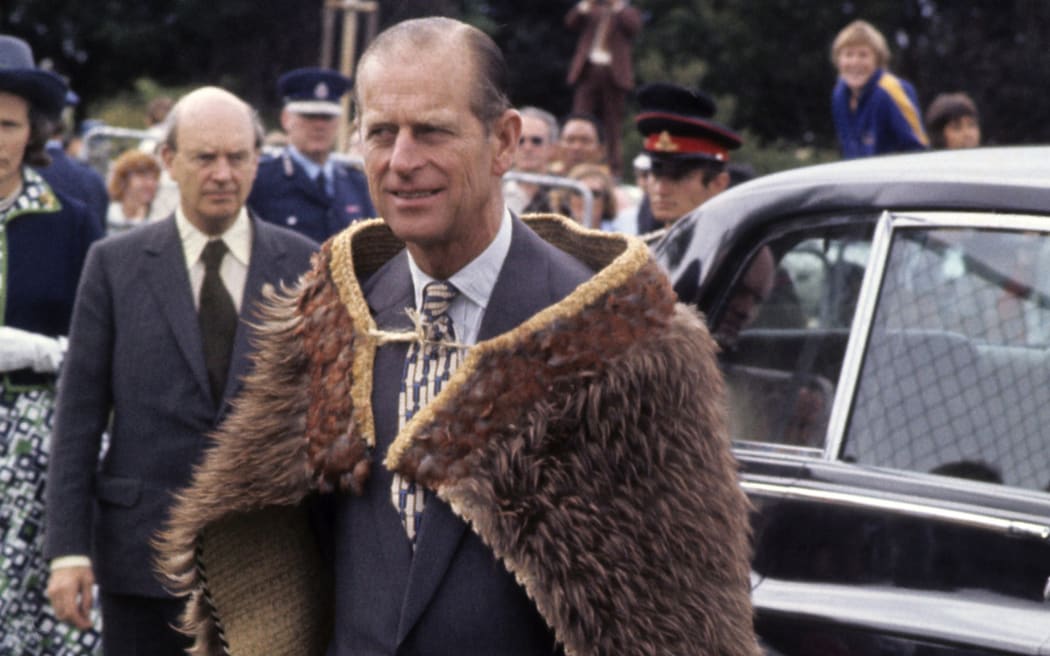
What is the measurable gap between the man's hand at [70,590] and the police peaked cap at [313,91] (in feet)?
15.4

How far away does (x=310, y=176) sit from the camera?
340 inches

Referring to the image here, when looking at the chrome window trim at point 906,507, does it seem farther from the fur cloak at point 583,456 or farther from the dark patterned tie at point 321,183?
the dark patterned tie at point 321,183

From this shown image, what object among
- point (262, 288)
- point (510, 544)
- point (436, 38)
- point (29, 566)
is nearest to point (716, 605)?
point (510, 544)

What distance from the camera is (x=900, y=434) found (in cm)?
392

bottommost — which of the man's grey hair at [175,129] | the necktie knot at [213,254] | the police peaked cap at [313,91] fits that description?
the necktie knot at [213,254]

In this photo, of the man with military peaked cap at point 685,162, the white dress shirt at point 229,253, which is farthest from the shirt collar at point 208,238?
the man with military peaked cap at point 685,162

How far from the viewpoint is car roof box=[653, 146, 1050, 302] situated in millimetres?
3834

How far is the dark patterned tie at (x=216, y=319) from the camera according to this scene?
16.0 ft

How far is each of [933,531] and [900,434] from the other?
0.28 meters

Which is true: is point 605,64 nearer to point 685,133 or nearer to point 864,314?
point 685,133

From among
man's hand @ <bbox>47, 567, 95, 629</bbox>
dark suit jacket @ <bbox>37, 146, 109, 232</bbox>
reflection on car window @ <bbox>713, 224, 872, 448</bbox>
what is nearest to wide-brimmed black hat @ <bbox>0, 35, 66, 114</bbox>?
man's hand @ <bbox>47, 567, 95, 629</bbox>

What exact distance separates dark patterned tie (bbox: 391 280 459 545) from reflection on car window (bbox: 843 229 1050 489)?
135 cm

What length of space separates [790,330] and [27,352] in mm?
2370

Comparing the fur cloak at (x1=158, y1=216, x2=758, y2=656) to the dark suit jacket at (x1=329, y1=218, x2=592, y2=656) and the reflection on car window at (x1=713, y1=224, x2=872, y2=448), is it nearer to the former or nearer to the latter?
the dark suit jacket at (x1=329, y1=218, x2=592, y2=656)
